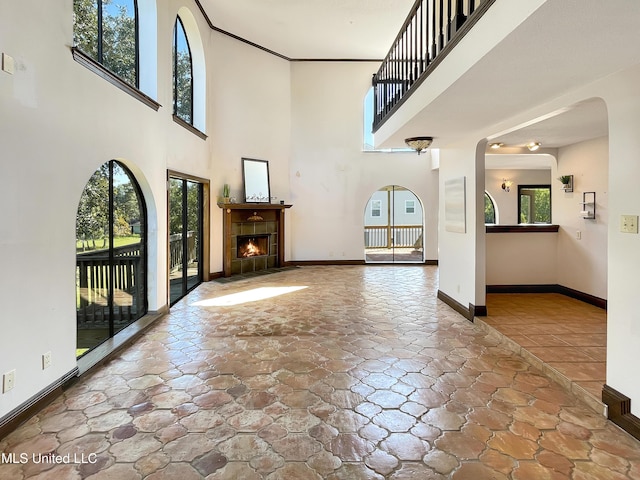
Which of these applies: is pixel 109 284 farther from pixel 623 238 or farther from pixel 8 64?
pixel 623 238

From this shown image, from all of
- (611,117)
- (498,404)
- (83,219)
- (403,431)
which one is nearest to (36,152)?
(83,219)

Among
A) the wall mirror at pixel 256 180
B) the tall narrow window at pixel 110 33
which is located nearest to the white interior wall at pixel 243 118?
the wall mirror at pixel 256 180

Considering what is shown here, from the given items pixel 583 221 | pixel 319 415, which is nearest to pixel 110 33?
pixel 319 415

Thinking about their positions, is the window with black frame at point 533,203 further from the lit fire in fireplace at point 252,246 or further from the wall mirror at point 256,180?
the lit fire in fireplace at point 252,246

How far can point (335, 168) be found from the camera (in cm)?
986

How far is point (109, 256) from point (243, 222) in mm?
4531

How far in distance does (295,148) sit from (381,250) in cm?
415

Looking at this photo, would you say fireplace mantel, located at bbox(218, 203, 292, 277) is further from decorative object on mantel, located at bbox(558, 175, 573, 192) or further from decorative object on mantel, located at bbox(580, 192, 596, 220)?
decorative object on mantel, located at bbox(580, 192, 596, 220)

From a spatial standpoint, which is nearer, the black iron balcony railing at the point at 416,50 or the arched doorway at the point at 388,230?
the black iron balcony railing at the point at 416,50

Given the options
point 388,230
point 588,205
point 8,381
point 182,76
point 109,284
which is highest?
point 182,76

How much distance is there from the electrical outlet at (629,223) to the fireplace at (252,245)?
7.01 metres

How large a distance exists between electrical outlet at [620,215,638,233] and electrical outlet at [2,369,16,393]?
4.00 m

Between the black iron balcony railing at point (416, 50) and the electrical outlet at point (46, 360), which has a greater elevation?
the black iron balcony railing at point (416, 50)

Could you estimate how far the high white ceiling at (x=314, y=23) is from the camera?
22.7 feet
